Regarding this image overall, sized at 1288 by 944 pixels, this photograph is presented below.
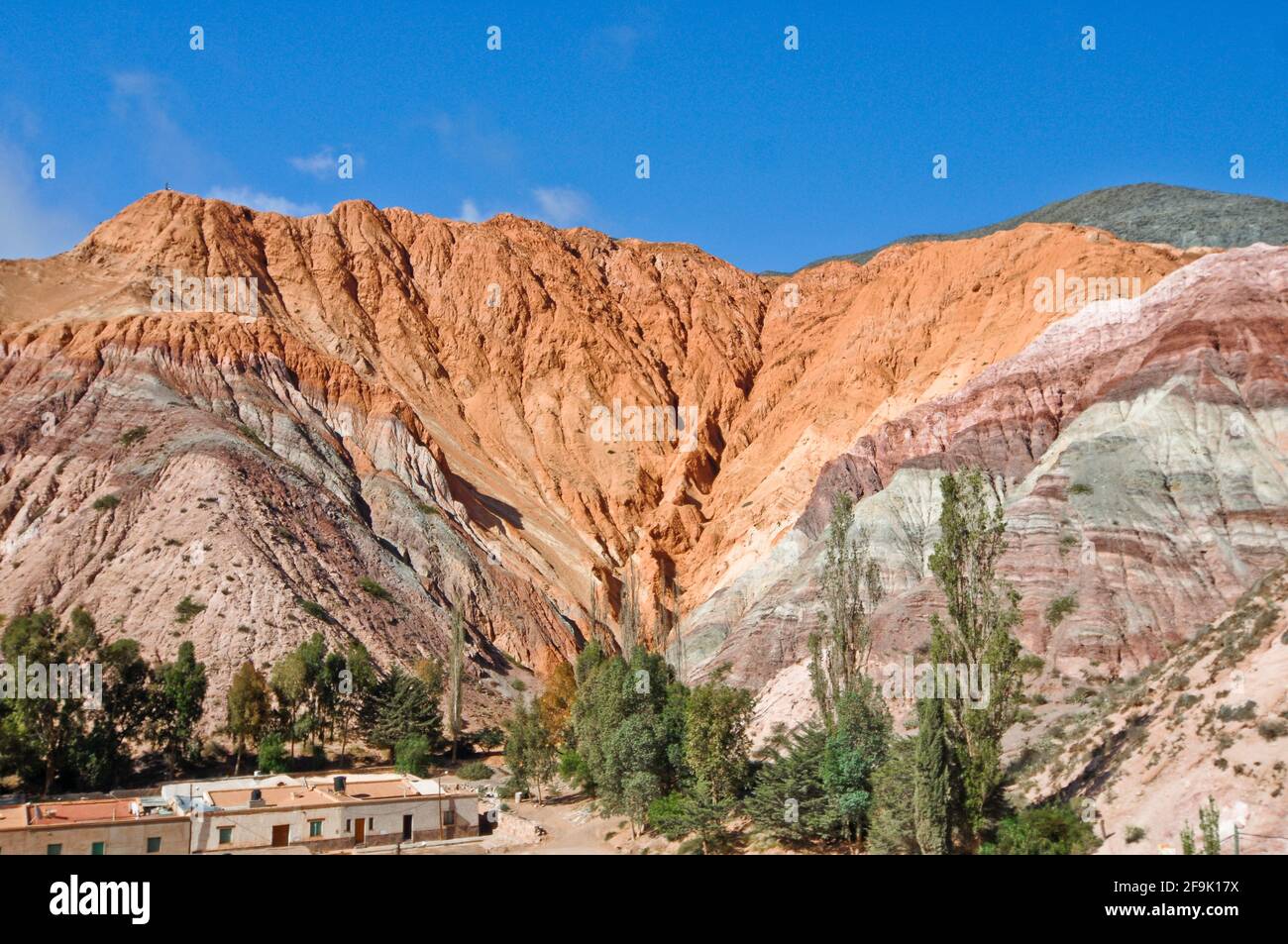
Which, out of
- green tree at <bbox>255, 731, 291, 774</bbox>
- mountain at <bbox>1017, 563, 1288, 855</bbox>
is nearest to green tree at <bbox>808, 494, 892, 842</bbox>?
mountain at <bbox>1017, 563, 1288, 855</bbox>

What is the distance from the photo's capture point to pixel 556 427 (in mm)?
113938

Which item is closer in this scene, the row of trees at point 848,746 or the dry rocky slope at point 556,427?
the row of trees at point 848,746

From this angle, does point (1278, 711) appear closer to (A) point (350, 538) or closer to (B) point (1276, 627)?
(B) point (1276, 627)

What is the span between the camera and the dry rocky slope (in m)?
55.8

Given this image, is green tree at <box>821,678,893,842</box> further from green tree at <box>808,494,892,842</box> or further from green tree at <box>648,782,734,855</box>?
green tree at <box>648,782,734,855</box>

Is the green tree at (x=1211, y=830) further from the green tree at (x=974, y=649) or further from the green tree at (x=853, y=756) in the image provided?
the green tree at (x=853, y=756)

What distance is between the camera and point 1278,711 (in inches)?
929

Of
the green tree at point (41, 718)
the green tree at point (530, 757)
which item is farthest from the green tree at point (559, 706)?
the green tree at point (41, 718)

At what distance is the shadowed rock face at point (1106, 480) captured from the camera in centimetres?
4547

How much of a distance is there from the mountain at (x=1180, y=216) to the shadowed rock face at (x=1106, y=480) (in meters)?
59.0

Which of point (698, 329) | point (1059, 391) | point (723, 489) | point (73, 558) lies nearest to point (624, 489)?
point (723, 489)

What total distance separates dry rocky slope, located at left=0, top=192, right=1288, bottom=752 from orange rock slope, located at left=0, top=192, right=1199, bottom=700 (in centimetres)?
30

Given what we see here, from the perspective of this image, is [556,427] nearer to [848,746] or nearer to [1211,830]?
[848,746]
